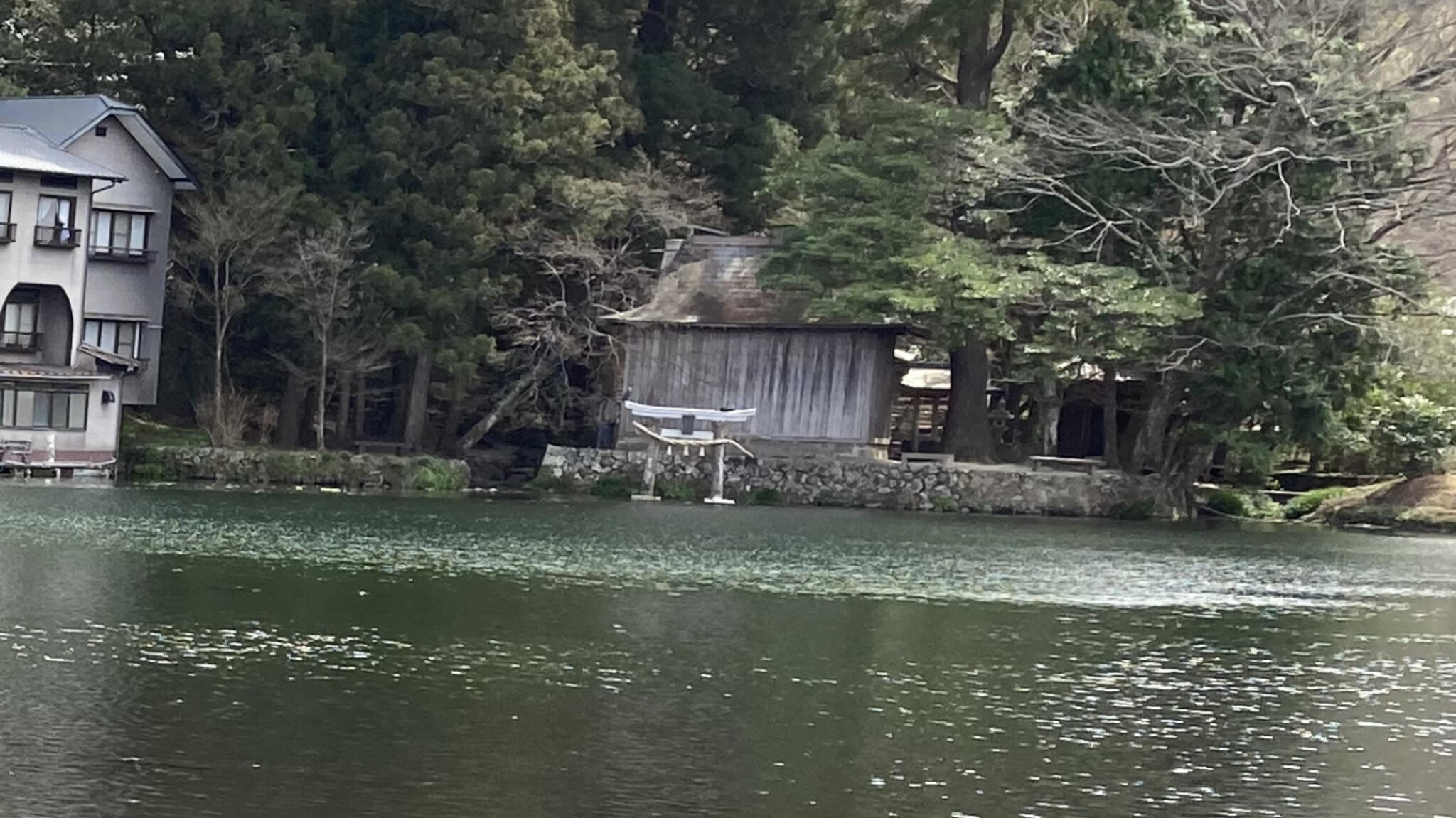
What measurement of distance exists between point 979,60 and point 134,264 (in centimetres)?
1818

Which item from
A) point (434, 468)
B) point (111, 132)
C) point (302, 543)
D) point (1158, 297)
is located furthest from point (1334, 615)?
point (111, 132)

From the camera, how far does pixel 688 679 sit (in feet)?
52.7

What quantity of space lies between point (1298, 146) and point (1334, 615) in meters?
15.3

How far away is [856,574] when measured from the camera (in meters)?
24.9

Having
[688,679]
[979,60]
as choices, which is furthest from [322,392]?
[688,679]

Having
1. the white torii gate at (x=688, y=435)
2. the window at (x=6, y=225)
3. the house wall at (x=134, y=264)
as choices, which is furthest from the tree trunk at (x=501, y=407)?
the window at (x=6, y=225)

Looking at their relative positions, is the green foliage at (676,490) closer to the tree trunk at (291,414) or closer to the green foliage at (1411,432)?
the tree trunk at (291,414)

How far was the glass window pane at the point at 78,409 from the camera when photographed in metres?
39.9

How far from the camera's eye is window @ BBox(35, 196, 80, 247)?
41.3 metres

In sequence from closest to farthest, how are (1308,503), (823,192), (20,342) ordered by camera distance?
(823,192) → (1308,503) → (20,342)

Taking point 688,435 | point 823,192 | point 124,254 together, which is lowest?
point 688,435

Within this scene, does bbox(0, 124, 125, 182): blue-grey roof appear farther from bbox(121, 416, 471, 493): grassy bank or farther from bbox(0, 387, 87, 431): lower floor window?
bbox(121, 416, 471, 493): grassy bank

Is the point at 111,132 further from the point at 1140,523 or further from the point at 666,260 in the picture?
the point at 1140,523

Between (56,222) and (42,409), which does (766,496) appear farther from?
(56,222)
